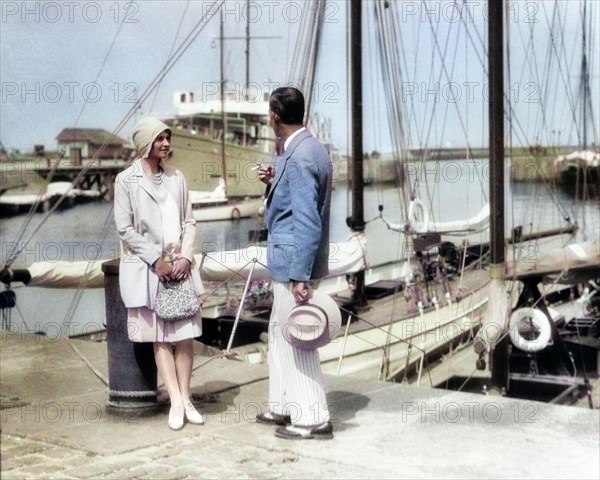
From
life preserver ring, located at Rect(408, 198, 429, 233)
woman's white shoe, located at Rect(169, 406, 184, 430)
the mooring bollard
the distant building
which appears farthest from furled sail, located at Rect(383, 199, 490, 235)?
woman's white shoe, located at Rect(169, 406, 184, 430)

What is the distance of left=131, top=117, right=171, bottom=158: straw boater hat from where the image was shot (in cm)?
590

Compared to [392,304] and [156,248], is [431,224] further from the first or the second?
[156,248]

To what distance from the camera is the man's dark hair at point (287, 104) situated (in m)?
5.73

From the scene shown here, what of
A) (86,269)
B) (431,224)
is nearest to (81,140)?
(431,224)

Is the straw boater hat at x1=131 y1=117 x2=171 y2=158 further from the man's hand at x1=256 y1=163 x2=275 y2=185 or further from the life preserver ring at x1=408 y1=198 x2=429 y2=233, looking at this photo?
the life preserver ring at x1=408 y1=198 x2=429 y2=233

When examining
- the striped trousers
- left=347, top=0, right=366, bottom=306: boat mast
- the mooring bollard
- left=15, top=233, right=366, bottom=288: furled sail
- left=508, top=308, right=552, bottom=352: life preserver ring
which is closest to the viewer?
the striped trousers

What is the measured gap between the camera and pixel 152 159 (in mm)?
5988

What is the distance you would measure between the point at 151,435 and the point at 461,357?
14180 millimetres

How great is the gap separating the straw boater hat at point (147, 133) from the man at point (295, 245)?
2.01 feet

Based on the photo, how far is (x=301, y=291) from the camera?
5.67m

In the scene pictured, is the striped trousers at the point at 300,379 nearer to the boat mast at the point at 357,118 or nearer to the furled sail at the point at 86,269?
the furled sail at the point at 86,269

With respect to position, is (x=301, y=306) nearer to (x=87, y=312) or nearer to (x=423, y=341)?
(x=423, y=341)

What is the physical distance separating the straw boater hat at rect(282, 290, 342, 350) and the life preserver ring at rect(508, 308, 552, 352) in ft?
29.4

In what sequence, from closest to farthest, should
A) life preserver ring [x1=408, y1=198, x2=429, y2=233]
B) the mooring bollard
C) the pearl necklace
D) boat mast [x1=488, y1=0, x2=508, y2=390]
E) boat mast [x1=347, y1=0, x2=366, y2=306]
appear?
the pearl necklace, the mooring bollard, boat mast [x1=488, y1=0, x2=508, y2=390], boat mast [x1=347, y1=0, x2=366, y2=306], life preserver ring [x1=408, y1=198, x2=429, y2=233]
